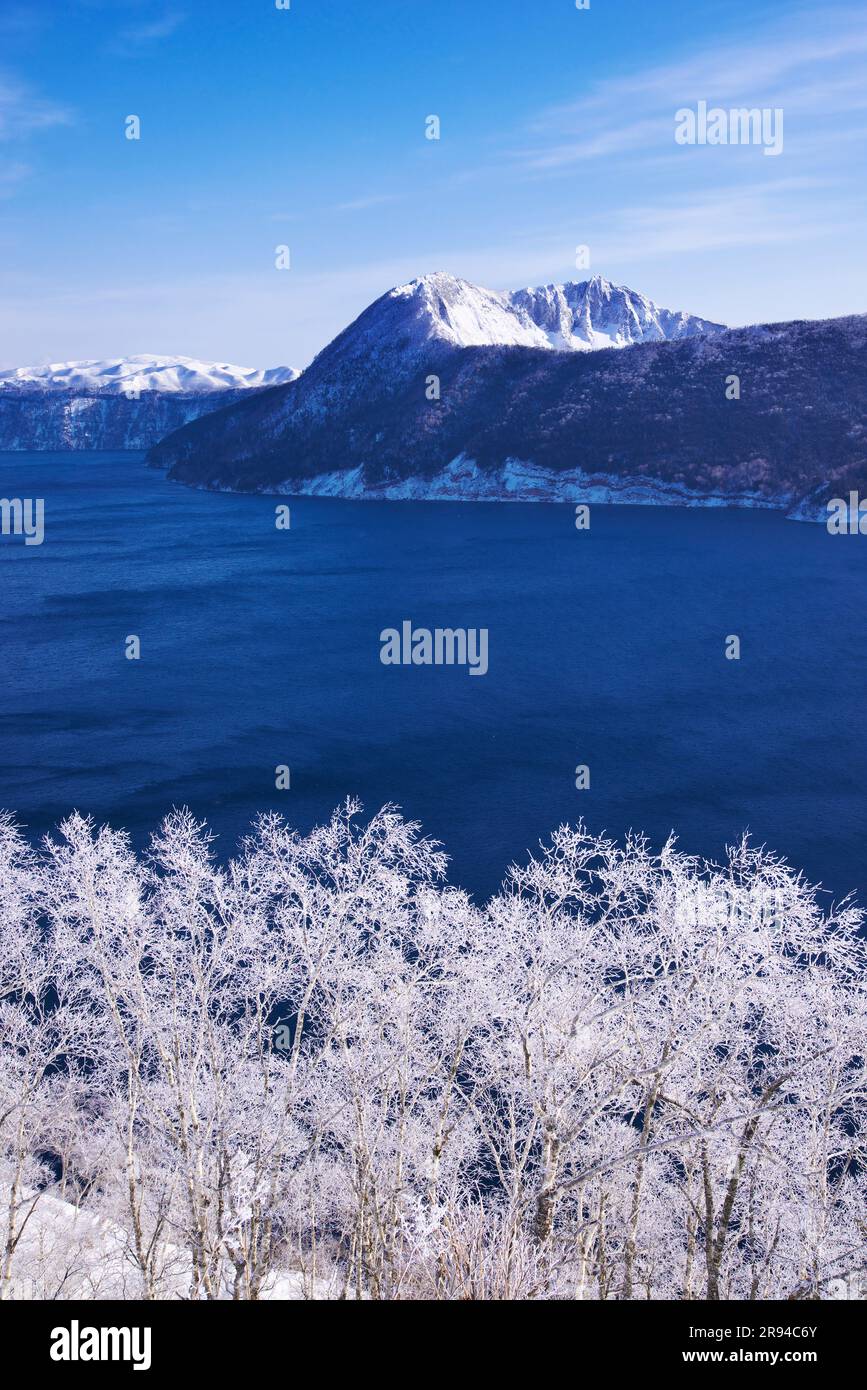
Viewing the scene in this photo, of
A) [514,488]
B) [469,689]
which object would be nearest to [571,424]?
[514,488]

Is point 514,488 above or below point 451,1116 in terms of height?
above

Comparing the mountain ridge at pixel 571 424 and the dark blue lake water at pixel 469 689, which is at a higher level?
the mountain ridge at pixel 571 424

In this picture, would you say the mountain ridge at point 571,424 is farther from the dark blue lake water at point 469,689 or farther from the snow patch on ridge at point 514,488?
the dark blue lake water at point 469,689

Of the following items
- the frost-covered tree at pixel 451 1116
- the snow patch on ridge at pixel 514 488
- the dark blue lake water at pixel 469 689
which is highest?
the snow patch on ridge at pixel 514 488

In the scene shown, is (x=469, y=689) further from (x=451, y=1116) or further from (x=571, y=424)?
(x=571, y=424)

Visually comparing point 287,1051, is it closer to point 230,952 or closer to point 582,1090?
point 230,952

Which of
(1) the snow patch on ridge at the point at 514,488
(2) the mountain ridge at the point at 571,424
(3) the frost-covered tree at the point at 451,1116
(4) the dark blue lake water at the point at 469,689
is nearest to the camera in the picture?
(3) the frost-covered tree at the point at 451,1116

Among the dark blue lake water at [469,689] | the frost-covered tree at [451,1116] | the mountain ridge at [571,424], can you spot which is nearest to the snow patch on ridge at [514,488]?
the mountain ridge at [571,424]
